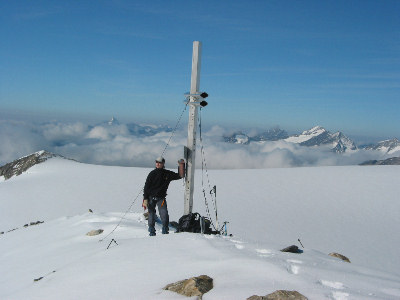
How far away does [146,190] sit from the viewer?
10.0 metres

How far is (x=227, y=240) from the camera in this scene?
8.03 metres

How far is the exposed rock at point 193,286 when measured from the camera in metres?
4.68

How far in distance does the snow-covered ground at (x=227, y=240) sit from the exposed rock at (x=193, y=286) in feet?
0.45

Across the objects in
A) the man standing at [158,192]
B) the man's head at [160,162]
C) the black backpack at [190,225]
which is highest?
the man's head at [160,162]

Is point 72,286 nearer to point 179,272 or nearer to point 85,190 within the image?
point 179,272

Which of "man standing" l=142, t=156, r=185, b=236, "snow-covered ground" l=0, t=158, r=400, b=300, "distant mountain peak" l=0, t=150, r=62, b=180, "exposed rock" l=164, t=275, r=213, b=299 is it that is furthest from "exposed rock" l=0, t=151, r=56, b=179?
"exposed rock" l=164, t=275, r=213, b=299

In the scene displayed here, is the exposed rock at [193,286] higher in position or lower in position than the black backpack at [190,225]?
lower

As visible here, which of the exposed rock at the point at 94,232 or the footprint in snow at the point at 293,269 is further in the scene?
the exposed rock at the point at 94,232

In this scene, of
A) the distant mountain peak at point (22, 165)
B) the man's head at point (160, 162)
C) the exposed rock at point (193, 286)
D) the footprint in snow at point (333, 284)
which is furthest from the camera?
the distant mountain peak at point (22, 165)

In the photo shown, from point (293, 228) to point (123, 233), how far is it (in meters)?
10.7

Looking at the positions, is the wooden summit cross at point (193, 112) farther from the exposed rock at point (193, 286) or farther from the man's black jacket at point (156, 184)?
the exposed rock at point (193, 286)

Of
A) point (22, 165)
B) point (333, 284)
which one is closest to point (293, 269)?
point (333, 284)

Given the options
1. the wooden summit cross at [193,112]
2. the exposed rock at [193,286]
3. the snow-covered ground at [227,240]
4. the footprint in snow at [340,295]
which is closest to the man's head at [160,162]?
the wooden summit cross at [193,112]

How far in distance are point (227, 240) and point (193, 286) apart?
3375 millimetres
